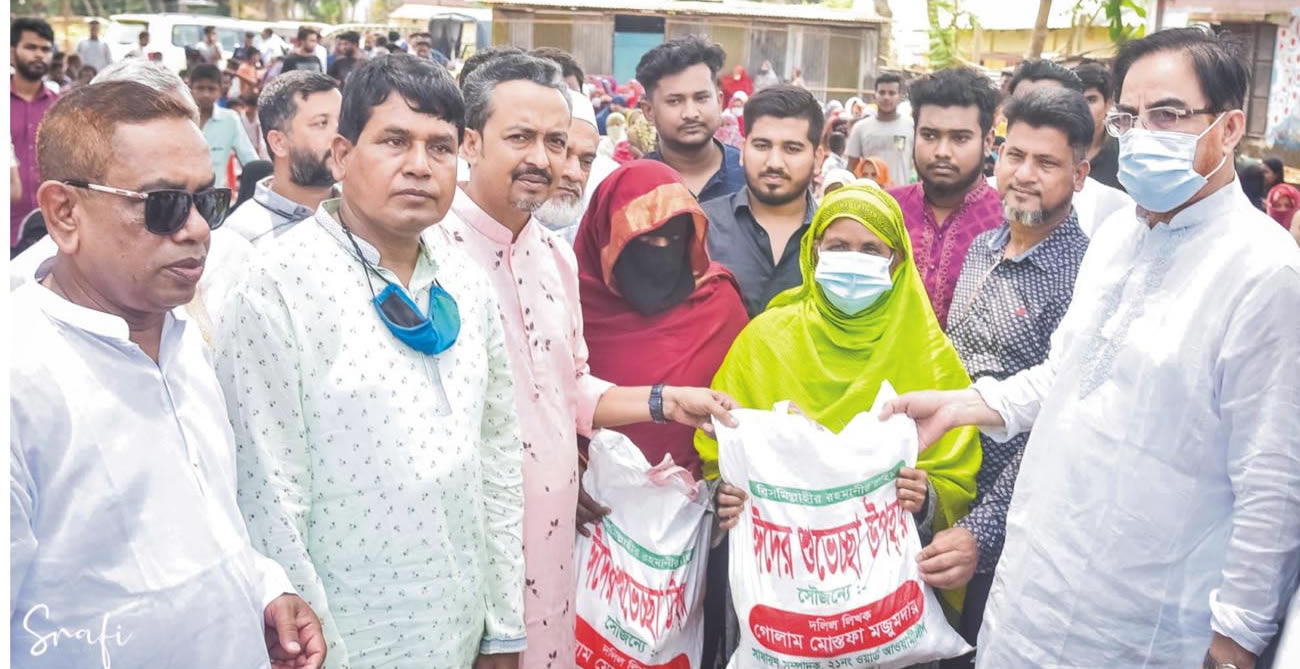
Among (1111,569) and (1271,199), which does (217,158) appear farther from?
(1111,569)

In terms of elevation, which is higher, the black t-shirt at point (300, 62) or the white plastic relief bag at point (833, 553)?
the black t-shirt at point (300, 62)

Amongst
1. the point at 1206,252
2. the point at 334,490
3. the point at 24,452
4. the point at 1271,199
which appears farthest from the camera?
the point at 1271,199

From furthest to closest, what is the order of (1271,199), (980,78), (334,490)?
(1271,199)
(980,78)
(334,490)

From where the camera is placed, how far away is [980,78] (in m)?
4.09

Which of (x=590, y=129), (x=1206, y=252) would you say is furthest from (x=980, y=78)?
(x=1206, y=252)

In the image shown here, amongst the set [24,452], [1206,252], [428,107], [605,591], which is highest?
[428,107]

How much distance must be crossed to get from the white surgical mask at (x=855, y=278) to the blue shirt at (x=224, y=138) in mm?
6368

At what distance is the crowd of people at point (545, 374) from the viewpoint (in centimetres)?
172

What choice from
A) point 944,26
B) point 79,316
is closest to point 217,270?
point 79,316

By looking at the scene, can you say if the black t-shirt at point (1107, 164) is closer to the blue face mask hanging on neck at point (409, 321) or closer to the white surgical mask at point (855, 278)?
the white surgical mask at point (855, 278)

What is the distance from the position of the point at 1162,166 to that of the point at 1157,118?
11 centimetres

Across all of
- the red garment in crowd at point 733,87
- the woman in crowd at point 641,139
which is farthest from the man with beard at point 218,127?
the red garment in crowd at point 733,87

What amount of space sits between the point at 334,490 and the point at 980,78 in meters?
2.86

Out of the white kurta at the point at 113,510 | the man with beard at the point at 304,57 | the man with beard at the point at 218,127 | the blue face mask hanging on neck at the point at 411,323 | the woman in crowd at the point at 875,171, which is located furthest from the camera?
the man with beard at the point at 304,57
